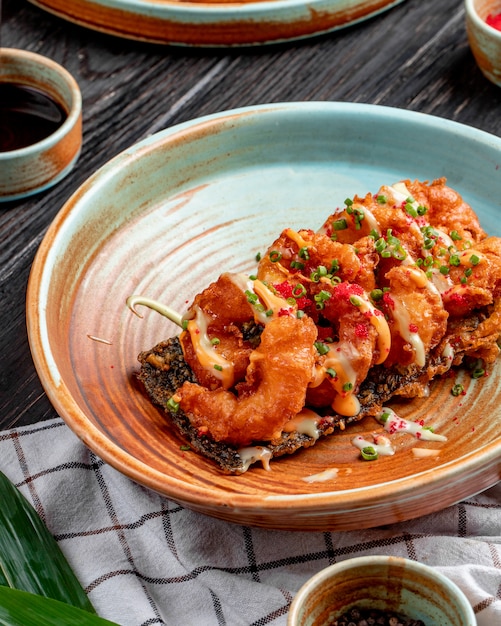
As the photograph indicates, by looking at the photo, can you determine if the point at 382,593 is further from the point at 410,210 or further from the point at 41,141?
the point at 41,141

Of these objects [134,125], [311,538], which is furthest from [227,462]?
[134,125]

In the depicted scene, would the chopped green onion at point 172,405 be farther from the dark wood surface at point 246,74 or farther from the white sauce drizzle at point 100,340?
the dark wood surface at point 246,74

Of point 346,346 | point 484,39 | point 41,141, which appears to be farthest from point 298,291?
point 484,39

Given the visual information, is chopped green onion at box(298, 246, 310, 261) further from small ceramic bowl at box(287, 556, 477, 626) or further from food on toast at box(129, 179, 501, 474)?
small ceramic bowl at box(287, 556, 477, 626)

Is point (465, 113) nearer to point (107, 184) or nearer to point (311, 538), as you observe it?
point (107, 184)

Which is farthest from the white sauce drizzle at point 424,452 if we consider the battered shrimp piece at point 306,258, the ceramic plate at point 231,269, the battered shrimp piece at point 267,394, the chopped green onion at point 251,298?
the chopped green onion at point 251,298
